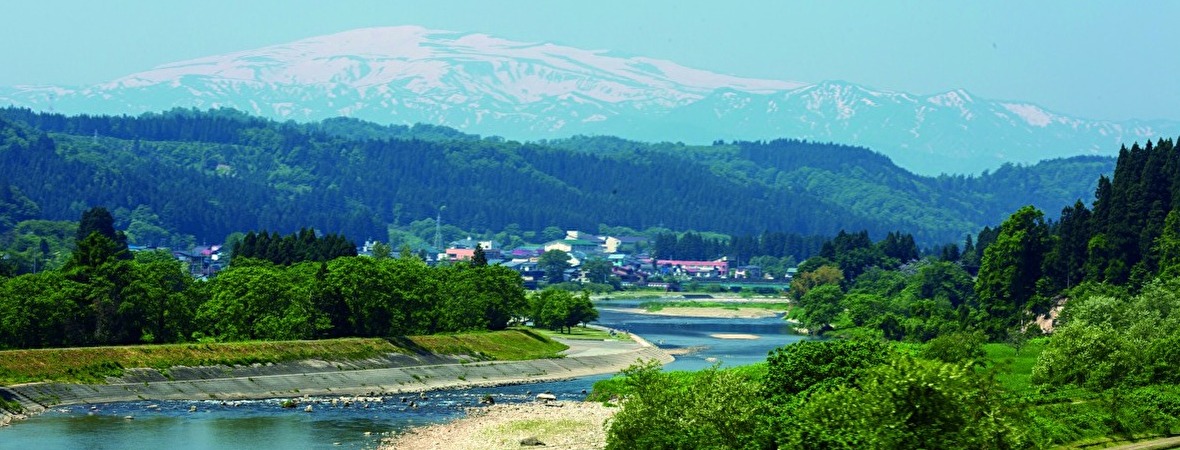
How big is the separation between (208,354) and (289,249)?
185 ft

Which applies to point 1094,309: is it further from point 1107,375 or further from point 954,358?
point 1107,375

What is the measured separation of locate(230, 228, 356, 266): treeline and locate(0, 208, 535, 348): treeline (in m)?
7.79

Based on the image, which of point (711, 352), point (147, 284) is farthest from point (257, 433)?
point (711, 352)

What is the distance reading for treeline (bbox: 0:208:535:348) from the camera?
108 meters

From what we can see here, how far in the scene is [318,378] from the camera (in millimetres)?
113875

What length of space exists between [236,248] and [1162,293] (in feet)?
301

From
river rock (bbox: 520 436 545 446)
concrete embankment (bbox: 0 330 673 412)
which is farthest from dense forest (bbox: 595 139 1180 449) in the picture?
concrete embankment (bbox: 0 330 673 412)

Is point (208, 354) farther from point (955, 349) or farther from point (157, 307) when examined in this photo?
point (955, 349)

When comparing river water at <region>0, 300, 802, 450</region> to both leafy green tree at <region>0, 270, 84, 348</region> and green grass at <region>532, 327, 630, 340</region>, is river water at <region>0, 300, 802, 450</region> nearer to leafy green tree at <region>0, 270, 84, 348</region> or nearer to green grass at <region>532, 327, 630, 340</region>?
leafy green tree at <region>0, 270, 84, 348</region>

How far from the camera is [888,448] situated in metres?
52.3

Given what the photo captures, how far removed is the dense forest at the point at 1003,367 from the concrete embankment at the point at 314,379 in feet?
53.9

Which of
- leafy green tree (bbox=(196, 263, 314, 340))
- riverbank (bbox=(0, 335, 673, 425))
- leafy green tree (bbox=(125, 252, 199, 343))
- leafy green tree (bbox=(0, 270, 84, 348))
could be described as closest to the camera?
riverbank (bbox=(0, 335, 673, 425))

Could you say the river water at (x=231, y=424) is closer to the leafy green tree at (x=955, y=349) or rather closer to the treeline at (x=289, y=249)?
the leafy green tree at (x=955, y=349)

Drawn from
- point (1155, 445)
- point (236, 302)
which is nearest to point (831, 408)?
point (1155, 445)
